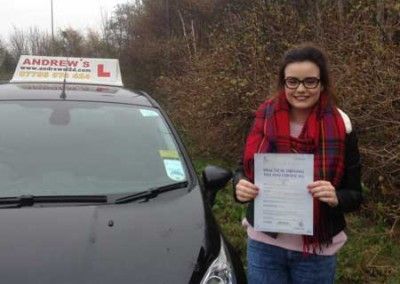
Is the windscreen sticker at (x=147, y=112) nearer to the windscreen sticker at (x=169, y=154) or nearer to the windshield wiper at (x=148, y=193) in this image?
the windscreen sticker at (x=169, y=154)

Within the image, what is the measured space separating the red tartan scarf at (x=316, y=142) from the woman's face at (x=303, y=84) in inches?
2.0

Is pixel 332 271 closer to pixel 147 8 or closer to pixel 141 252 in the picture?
pixel 141 252

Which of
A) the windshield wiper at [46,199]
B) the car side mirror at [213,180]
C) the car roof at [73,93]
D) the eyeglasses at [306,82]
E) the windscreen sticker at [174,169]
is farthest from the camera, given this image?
the car roof at [73,93]

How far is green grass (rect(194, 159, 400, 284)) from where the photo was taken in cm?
462

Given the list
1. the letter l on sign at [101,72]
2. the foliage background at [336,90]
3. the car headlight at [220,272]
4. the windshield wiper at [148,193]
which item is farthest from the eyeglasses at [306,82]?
the letter l on sign at [101,72]

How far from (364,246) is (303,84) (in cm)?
287

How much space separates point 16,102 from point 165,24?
24.0 metres

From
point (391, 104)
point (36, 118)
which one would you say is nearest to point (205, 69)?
point (391, 104)

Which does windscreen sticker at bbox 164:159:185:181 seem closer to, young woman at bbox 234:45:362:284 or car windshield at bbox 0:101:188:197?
car windshield at bbox 0:101:188:197

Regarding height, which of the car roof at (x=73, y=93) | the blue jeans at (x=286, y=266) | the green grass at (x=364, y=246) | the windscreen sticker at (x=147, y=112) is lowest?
the green grass at (x=364, y=246)

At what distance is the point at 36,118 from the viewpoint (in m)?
3.80

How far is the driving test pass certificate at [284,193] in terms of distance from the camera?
2652 mm

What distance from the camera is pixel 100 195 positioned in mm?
3244

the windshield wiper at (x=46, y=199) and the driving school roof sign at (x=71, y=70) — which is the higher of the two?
the driving school roof sign at (x=71, y=70)
